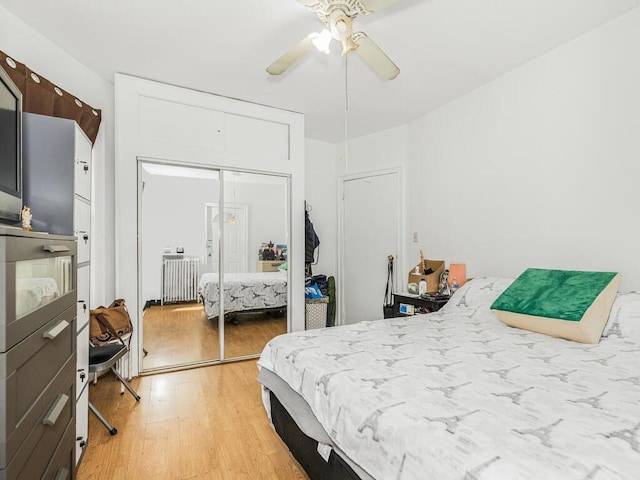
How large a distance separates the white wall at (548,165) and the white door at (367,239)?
0.58m

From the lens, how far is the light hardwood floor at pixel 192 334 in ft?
9.91

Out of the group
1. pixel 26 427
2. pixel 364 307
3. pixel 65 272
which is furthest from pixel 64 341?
pixel 364 307

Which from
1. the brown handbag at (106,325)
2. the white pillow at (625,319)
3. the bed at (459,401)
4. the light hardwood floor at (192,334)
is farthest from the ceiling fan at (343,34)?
the light hardwood floor at (192,334)

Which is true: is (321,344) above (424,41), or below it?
below

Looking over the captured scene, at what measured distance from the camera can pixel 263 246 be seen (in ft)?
11.5

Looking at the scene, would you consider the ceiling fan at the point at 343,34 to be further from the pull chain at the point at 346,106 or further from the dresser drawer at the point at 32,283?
the dresser drawer at the point at 32,283

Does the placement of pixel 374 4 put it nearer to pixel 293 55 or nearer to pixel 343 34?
pixel 343 34

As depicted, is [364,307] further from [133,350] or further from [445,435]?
[445,435]

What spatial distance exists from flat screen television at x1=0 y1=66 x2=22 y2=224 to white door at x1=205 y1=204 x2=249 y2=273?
1.77 metres

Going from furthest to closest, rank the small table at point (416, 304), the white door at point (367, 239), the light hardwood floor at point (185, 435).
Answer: the white door at point (367, 239) → the small table at point (416, 304) → the light hardwood floor at point (185, 435)

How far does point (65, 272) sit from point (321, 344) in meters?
1.21

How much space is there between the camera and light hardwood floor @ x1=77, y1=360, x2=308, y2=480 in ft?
5.52

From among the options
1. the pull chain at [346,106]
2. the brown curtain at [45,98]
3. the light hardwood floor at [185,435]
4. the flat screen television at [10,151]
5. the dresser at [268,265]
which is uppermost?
the pull chain at [346,106]

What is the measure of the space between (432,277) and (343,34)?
7.55 feet
